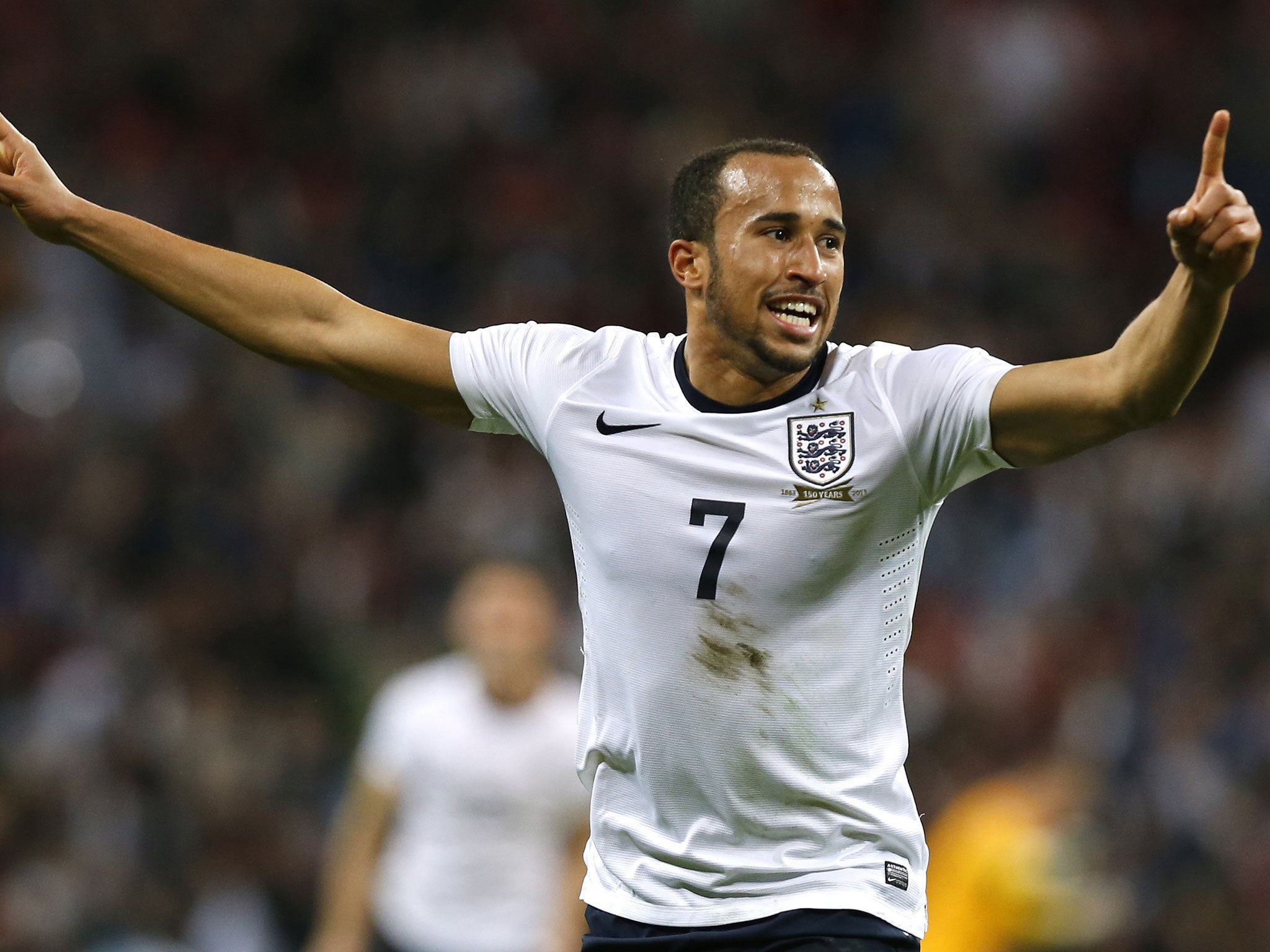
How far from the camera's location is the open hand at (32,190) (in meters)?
4.13

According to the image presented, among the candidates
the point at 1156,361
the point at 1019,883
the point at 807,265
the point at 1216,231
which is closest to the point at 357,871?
the point at 1019,883

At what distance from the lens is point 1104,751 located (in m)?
9.62

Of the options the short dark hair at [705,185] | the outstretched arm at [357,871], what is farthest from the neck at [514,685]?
the short dark hair at [705,185]

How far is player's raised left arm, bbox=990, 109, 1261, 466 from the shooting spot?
310cm

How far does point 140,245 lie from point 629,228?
8.92 m

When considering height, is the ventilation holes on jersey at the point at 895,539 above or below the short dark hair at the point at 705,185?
below

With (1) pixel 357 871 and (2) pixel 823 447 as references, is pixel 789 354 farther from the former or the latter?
(1) pixel 357 871

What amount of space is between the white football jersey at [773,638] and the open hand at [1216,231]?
55 centimetres

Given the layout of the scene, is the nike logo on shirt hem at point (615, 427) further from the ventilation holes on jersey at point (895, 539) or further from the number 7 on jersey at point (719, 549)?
the ventilation holes on jersey at point (895, 539)

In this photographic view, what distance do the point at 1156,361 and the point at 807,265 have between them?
892 millimetres

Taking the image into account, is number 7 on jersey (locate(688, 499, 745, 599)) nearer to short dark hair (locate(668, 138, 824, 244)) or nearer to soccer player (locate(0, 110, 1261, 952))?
soccer player (locate(0, 110, 1261, 952))

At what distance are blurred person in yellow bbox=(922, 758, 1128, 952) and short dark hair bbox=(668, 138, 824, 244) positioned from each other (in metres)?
3.83

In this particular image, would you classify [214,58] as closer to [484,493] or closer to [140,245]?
[484,493]

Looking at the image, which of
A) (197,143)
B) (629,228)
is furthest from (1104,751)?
(197,143)
